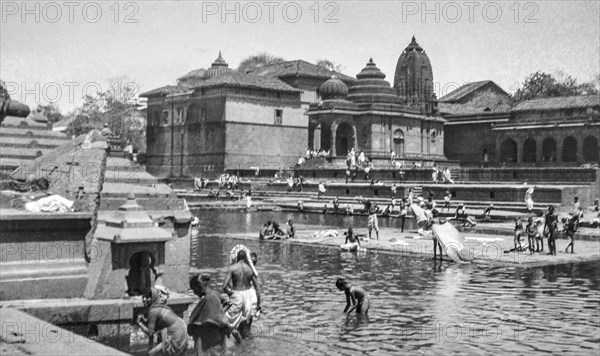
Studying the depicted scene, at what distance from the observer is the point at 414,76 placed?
232 ft

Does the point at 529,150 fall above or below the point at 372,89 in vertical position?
below

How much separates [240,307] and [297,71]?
200ft

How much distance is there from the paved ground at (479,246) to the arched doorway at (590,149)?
3173 centimetres

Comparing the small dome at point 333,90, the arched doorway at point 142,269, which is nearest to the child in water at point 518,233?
the arched doorway at point 142,269

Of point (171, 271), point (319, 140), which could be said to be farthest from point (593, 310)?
point (319, 140)

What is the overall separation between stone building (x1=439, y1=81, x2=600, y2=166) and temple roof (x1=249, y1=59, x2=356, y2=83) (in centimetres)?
1003

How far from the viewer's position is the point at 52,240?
9820 mm

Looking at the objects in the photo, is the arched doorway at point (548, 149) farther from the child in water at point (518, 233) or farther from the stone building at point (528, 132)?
the child in water at point (518, 233)

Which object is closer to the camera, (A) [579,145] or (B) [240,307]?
(B) [240,307]

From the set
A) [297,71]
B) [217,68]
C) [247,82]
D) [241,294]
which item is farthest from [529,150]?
[241,294]

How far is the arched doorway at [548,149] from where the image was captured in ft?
191

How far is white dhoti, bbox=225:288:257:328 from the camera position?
1047 cm

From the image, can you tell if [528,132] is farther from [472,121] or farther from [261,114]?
[261,114]

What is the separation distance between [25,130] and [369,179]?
25.0m
